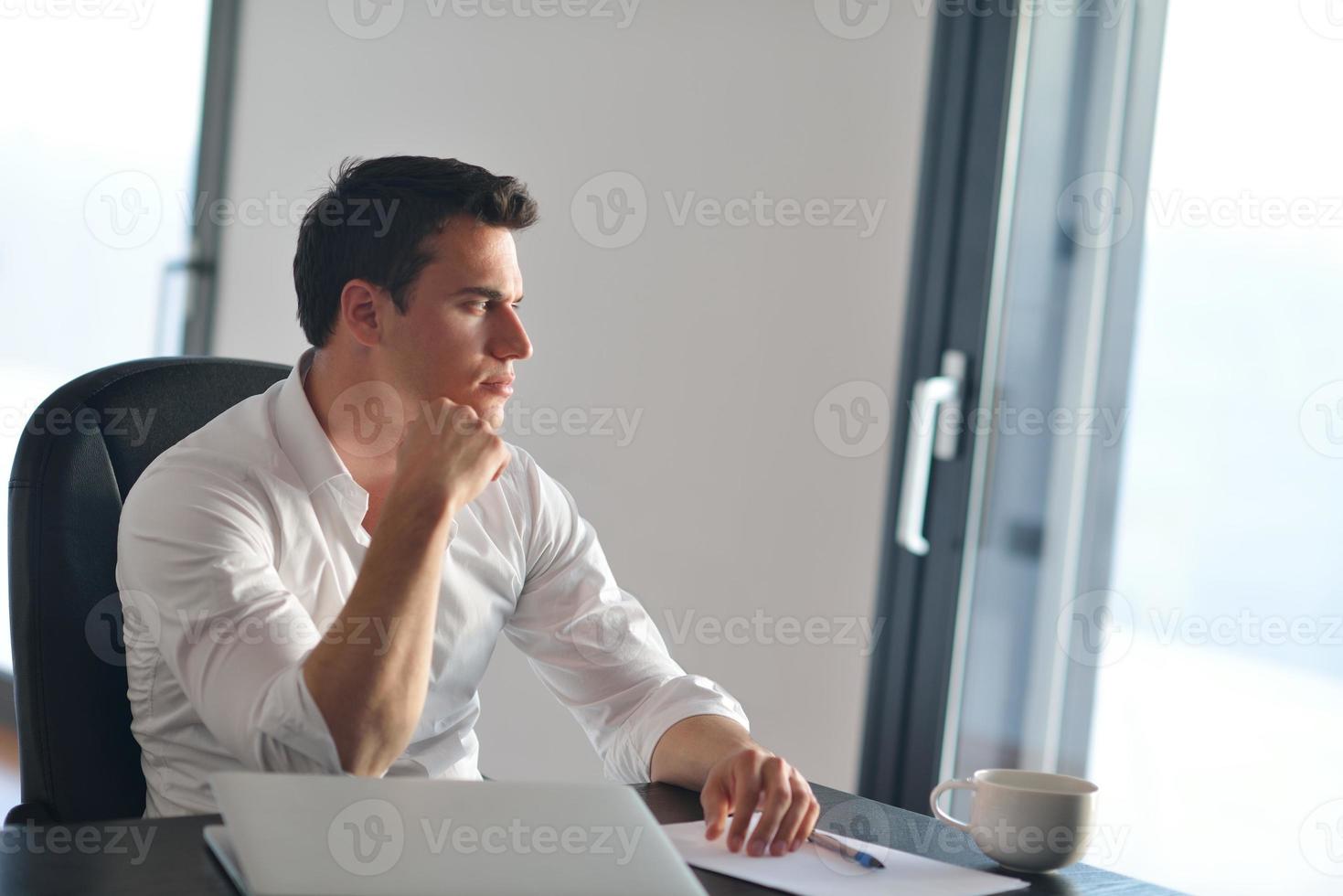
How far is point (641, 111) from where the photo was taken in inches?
104

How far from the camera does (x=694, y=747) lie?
50.2 inches

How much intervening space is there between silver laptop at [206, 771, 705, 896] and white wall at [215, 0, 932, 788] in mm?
1519

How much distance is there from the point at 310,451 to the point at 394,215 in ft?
0.99

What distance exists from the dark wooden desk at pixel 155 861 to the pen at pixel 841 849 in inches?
2.3

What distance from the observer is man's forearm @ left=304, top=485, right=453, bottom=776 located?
112cm

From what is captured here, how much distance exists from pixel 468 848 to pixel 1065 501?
1583 mm

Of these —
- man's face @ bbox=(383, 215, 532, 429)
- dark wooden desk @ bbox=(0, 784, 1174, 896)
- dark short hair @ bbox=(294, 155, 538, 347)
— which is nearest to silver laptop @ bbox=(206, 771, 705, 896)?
dark wooden desk @ bbox=(0, 784, 1174, 896)

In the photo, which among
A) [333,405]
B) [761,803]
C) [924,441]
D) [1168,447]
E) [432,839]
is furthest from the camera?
[924,441]

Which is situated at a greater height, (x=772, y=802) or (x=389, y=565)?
(x=389, y=565)

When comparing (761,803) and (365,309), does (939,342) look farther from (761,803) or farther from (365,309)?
(761,803)

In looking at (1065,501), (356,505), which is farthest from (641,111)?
(356,505)

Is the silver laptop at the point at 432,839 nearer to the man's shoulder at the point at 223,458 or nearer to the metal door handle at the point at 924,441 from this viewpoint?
the man's shoulder at the point at 223,458

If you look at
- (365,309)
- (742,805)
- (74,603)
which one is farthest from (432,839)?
(365,309)

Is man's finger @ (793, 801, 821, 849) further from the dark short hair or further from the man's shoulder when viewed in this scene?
the dark short hair
